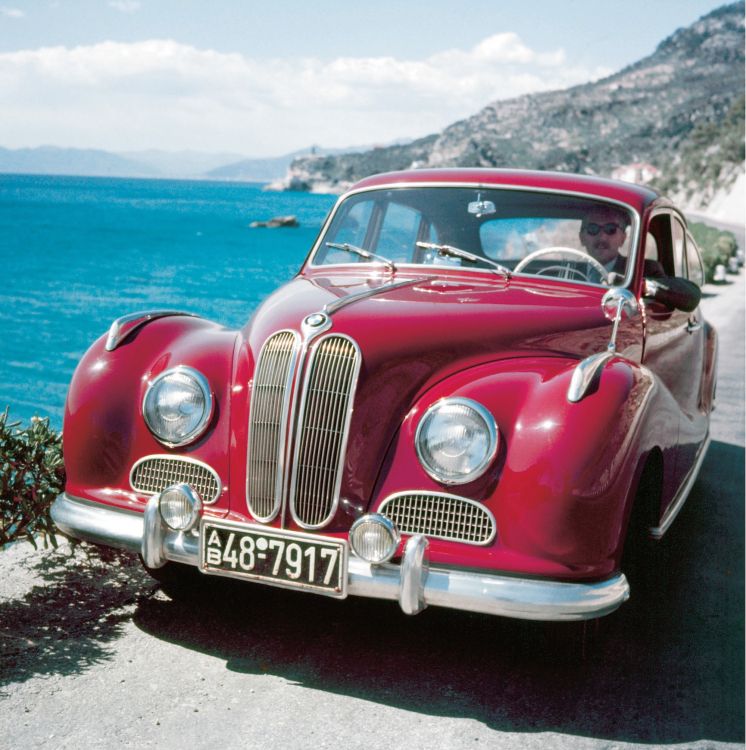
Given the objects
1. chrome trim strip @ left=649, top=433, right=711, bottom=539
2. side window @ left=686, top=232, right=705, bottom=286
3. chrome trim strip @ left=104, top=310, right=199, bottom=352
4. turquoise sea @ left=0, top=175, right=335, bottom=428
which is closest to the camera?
chrome trim strip @ left=104, top=310, right=199, bottom=352

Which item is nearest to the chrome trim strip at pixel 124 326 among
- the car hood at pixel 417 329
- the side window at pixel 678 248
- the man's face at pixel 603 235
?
the car hood at pixel 417 329

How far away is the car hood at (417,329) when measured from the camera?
3369 mm

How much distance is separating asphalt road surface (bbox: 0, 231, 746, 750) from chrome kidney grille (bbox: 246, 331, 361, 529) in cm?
66

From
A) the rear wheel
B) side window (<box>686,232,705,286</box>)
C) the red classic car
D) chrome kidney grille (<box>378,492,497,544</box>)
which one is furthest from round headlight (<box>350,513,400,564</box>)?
side window (<box>686,232,705,286</box>)

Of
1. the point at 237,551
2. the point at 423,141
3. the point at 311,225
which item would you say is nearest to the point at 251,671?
the point at 237,551

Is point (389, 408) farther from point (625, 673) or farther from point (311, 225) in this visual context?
point (311, 225)

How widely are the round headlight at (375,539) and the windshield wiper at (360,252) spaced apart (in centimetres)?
169

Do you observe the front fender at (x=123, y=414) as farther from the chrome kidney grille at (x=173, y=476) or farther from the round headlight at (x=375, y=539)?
the round headlight at (x=375, y=539)

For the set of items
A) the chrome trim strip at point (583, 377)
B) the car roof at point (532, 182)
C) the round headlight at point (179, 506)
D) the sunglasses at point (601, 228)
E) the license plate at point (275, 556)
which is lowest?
the license plate at point (275, 556)

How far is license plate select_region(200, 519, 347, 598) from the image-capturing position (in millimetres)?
3145

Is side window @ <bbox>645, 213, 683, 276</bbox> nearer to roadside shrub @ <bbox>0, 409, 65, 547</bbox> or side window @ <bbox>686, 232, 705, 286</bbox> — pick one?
side window @ <bbox>686, 232, 705, 286</bbox>

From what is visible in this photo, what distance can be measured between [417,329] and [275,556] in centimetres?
103

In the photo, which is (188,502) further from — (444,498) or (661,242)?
(661,242)

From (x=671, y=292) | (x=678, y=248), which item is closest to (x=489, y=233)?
(x=671, y=292)
